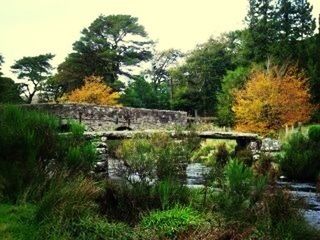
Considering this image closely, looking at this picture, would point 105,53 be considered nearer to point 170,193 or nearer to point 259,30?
point 259,30

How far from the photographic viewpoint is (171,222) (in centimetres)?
711

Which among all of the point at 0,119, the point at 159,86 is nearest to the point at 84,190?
the point at 0,119

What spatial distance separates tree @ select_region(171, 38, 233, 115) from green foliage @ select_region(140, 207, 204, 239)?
38.8 metres

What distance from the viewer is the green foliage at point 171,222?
689 centimetres

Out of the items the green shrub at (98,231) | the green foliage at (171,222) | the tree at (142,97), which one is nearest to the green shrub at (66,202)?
the green shrub at (98,231)

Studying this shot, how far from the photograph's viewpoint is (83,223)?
21.9 ft

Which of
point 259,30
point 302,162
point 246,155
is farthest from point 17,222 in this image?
point 259,30

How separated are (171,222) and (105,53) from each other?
1509 inches

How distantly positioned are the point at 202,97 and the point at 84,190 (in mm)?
39626

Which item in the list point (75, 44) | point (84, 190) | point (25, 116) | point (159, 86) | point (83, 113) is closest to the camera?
point (84, 190)

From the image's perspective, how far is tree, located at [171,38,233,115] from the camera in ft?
153

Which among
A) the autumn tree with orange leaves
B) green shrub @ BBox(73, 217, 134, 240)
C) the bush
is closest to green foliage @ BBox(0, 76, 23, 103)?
the bush

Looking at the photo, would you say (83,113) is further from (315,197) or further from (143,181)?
(143,181)

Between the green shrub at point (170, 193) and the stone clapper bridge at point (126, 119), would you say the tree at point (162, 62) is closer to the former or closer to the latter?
the stone clapper bridge at point (126, 119)
